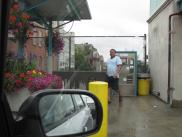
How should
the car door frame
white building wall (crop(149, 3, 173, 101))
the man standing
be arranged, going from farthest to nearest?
white building wall (crop(149, 3, 173, 101)) → the man standing → the car door frame

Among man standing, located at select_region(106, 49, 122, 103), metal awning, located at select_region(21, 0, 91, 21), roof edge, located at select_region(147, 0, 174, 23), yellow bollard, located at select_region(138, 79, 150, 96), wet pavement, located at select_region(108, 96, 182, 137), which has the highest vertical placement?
roof edge, located at select_region(147, 0, 174, 23)

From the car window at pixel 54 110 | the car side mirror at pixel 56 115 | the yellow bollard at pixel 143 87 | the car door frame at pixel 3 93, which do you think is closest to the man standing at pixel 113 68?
the yellow bollard at pixel 143 87

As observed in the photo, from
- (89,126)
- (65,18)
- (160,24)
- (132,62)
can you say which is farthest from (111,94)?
(89,126)

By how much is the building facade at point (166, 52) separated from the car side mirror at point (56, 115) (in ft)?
33.1

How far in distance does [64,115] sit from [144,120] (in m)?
7.61

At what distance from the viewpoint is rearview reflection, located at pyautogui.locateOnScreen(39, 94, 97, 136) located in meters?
2.12

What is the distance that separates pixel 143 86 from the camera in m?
16.6

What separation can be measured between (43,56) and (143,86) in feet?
38.4

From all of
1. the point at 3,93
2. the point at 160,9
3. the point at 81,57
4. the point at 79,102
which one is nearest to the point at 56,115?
the point at 3,93

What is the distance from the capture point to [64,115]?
256 cm

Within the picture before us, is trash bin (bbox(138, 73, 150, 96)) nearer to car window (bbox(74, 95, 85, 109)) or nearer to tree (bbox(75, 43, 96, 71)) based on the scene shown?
tree (bbox(75, 43, 96, 71))

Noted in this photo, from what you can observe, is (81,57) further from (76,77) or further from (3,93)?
(3,93)

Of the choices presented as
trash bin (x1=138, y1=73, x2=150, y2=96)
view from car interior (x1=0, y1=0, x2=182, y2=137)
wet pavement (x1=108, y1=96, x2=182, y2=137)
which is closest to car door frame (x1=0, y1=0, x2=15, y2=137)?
view from car interior (x1=0, y1=0, x2=182, y2=137)

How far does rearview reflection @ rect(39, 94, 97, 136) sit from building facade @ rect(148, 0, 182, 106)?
32.7ft
